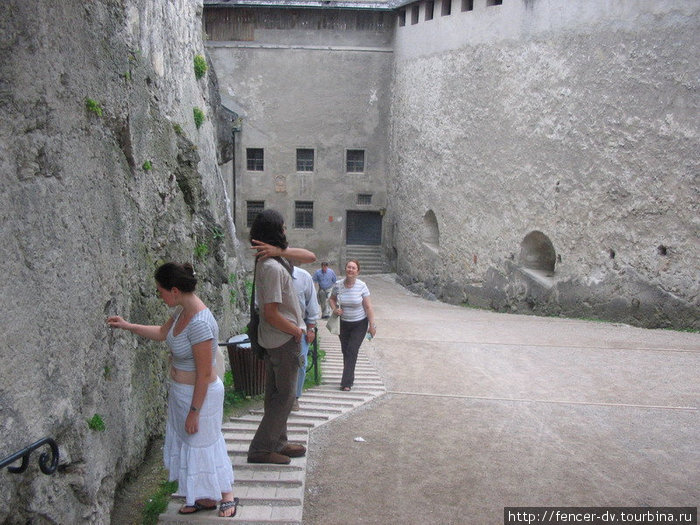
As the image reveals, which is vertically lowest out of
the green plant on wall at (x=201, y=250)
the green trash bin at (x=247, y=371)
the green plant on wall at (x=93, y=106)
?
the green trash bin at (x=247, y=371)

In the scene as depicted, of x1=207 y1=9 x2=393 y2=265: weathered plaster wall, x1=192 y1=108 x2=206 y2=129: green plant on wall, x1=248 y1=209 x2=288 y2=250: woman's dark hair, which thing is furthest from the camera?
x1=207 y1=9 x2=393 y2=265: weathered plaster wall

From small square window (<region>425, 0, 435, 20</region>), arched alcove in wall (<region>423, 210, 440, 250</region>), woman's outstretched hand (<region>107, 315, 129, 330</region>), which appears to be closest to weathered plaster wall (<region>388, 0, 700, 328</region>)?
arched alcove in wall (<region>423, 210, 440, 250</region>)

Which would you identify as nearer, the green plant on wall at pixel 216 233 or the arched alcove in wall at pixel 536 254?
the green plant on wall at pixel 216 233

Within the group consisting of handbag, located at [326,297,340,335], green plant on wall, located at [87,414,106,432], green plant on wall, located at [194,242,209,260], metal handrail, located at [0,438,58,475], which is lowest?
handbag, located at [326,297,340,335]

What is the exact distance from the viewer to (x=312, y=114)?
2334 cm

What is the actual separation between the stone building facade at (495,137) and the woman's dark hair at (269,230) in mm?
10304

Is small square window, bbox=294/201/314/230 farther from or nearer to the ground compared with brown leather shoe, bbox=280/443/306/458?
farther from the ground

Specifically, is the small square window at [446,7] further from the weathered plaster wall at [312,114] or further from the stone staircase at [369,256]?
the stone staircase at [369,256]

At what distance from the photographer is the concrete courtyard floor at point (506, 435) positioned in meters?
4.49

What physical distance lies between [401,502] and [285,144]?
20086 millimetres

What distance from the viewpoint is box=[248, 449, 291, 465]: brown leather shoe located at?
15.1 ft

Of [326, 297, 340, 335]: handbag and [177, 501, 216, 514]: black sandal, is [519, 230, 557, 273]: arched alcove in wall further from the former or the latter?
[177, 501, 216, 514]: black sandal

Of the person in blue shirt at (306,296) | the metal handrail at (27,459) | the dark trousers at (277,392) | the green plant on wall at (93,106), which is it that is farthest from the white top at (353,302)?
the metal handrail at (27,459)

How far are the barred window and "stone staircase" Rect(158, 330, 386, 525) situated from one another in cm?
1688
